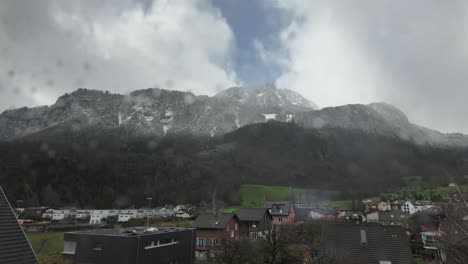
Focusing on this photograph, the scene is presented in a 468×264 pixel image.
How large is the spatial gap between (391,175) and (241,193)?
77.2 m

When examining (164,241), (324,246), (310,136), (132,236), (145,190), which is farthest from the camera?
(310,136)

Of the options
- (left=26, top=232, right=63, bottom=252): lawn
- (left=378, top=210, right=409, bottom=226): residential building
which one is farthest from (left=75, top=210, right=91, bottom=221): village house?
(left=378, top=210, right=409, bottom=226): residential building

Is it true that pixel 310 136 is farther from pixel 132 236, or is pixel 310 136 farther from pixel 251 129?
pixel 132 236

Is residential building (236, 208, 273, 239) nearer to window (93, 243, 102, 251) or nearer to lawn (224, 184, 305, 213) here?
window (93, 243, 102, 251)

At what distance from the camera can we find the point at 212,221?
38188 millimetres

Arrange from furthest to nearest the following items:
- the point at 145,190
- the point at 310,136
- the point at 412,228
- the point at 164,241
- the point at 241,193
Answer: the point at 310,136, the point at 145,190, the point at 241,193, the point at 412,228, the point at 164,241

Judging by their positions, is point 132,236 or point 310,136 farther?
point 310,136

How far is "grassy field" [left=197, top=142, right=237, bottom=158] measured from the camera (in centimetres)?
14916

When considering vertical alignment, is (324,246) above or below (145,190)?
below

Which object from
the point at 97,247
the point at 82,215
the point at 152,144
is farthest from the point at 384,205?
the point at 152,144

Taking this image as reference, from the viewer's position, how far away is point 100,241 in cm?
2488

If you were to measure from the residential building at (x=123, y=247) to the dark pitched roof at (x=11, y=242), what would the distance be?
14.0 m

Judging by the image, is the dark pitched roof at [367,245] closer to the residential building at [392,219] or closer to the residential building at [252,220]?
the residential building at [252,220]

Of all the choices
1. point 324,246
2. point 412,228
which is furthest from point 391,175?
point 324,246
